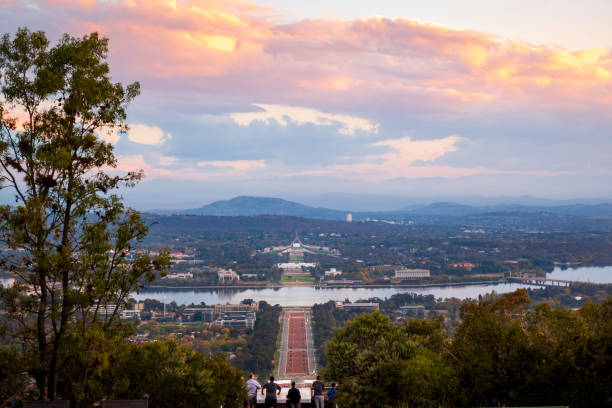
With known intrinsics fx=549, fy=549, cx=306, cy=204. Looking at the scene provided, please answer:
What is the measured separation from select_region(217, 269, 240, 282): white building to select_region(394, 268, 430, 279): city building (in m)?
15.3

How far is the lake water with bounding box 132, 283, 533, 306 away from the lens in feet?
131

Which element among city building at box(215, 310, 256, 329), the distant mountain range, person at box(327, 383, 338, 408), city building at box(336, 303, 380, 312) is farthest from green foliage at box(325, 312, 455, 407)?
the distant mountain range

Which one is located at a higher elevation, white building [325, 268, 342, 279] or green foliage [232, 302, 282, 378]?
green foliage [232, 302, 282, 378]

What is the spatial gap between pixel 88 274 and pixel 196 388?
253cm

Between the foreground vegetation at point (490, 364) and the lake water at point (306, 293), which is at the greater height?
the foreground vegetation at point (490, 364)

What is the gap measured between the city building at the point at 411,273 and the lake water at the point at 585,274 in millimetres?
11192

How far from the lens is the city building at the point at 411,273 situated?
172 ft

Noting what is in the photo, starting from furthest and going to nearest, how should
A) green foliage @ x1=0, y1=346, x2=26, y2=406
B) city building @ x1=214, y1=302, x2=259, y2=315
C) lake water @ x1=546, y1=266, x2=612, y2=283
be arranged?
lake water @ x1=546, y1=266, x2=612, y2=283 → city building @ x1=214, y1=302, x2=259, y2=315 → green foliage @ x1=0, y1=346, x2=26, y2=406

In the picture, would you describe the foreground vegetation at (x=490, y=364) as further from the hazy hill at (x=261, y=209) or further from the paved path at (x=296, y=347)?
the hazy hill at (x=261, y=209)

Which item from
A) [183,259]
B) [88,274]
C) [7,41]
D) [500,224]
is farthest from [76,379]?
[500,224]

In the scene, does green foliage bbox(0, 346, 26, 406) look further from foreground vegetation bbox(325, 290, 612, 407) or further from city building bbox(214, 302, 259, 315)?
city building bbox(214, 302, 259, 315)

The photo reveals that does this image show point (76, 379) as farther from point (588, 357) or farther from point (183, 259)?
point (183, 259)

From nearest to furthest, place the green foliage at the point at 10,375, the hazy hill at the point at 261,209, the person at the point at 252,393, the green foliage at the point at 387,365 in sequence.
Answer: the green foliage at the point at 10,375 < the green foliage at the point at 387,365 < the person at the point at 252,393 < the hazy hill at the point at 261,209

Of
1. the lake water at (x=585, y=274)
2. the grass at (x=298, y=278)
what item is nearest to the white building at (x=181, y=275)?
the grass at (x=298, y=278)
